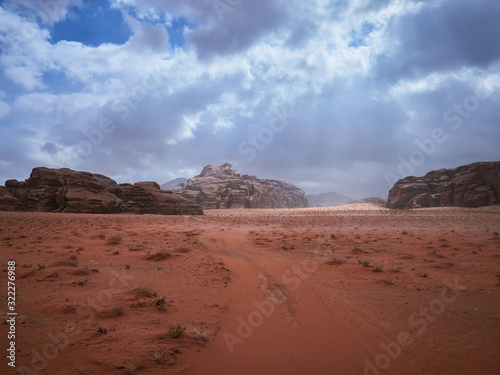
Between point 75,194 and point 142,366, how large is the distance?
38659mm

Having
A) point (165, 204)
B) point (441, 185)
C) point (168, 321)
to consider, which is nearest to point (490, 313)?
point (168, 321)

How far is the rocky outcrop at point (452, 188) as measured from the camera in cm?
4931

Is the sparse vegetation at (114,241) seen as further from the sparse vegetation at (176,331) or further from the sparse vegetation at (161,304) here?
the sparse vegetation at (176,331)

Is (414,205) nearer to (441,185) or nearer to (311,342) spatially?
(441,185)

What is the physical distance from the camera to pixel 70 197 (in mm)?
33500

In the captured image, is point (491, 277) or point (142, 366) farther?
point (491, 277)

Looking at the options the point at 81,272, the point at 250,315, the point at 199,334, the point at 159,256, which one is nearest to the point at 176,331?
the point at 199,334

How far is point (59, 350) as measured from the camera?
145 inches

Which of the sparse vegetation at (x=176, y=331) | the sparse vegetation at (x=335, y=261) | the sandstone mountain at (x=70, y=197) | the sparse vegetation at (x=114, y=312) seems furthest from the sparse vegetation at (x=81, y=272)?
the sandstone mountain at (x=70, y=197)

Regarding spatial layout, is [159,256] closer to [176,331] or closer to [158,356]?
[176,331]

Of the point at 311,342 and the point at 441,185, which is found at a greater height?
the point at 441,185

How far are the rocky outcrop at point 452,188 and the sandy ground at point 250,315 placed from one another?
178ft

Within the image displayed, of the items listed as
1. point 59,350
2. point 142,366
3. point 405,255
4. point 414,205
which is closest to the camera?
point 142,366

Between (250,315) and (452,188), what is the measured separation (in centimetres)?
6964
